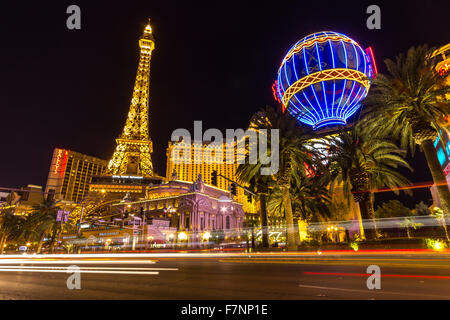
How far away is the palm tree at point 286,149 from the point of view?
74.6ft

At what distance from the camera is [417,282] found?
275 inches

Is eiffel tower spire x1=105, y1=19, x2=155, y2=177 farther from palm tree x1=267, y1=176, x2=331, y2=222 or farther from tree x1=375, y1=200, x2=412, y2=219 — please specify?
palm tree x1=267, y1=176, x2=331, y2=222

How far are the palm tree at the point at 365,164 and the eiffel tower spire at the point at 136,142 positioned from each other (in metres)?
91.8

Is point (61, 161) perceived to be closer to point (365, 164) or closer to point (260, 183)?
point (260, 183)

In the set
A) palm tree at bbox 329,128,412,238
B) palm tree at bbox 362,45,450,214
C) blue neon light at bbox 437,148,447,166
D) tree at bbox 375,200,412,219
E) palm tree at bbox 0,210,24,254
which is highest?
blue neon light at bbox 437,148,447,166

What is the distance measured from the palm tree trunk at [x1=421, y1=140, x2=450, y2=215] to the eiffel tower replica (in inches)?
3405

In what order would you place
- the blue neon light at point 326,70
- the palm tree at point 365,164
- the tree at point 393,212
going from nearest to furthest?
the palm tree at point 365,164 < the blue neon light at point 326,70 < the tree at point 393,212

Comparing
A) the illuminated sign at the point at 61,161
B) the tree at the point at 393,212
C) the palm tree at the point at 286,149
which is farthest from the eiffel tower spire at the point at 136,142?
the palm tree at the point at 286,149

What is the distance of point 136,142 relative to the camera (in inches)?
4134

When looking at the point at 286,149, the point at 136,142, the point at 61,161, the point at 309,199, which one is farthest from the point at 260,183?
the point at 61,161

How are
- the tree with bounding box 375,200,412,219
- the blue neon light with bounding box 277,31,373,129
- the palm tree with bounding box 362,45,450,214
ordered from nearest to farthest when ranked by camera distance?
the palm tree with bounding box 362,45,450,214 < the blue neon light with bounding box 277,31,373,129 < the tree with bounding box 375,200,412,219

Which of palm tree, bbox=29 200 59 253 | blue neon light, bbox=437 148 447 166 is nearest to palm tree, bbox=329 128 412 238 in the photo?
blue neon light, bbox=437 148 447 166

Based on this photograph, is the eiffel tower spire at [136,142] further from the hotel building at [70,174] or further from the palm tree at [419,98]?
the palm tree at [419,98]

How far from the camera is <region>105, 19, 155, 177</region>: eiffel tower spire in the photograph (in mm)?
103312
